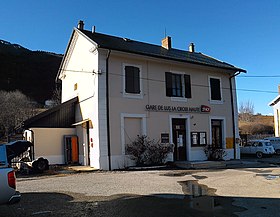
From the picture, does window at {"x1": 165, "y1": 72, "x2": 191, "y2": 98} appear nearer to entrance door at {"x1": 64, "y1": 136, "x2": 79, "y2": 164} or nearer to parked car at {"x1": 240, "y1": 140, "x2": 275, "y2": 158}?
entrance door at {"x1": 64, "y1": 136, "x2": 79, "y2": 164}

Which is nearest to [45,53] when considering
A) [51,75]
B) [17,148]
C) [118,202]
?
[51,75]

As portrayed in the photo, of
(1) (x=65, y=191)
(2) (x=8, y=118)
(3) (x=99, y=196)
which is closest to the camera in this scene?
A: (3) (x=99, y=196)

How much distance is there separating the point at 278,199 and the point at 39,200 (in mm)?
6599

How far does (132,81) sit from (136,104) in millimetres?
1361

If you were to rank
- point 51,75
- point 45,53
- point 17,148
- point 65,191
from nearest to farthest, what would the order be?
point 65,191 < point 17,148 < point 51,75 < point 45,53

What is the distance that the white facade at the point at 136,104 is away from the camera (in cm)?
1620

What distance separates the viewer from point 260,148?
24.5 meters

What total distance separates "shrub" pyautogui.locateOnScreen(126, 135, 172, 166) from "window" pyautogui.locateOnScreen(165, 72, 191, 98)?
11.3ft

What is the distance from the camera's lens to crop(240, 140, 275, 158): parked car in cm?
2432

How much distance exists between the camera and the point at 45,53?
106875mm

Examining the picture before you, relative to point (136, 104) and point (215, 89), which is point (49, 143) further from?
point (215, 89)

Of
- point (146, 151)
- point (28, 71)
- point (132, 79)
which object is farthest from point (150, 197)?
point (28, 71)

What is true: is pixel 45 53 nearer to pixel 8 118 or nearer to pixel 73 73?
pixel 8 118

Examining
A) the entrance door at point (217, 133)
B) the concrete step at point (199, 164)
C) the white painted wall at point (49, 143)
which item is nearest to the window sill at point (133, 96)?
the concrete step at point (199, 164)
